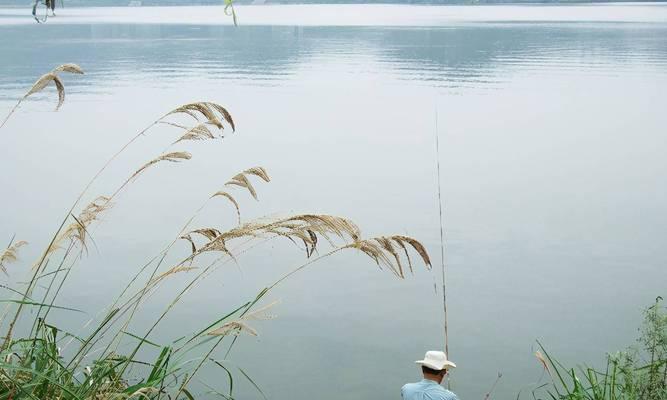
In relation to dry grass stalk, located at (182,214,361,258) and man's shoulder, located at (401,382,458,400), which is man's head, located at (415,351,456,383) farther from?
dry grass stalk, located at (182,214,361,258)

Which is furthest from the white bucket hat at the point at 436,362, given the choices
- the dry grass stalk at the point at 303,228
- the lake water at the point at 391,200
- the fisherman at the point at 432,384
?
the lake water at the point at 391,200

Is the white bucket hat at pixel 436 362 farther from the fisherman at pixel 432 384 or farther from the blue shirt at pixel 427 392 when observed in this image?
the blue shirt at pixel 427 392

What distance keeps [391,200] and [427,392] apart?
8.96 m

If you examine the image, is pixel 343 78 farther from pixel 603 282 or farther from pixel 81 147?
pixel 603 282

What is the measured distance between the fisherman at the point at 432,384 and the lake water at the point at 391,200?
2.12 m

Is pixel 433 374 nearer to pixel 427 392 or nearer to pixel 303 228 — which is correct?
pixel 427 392

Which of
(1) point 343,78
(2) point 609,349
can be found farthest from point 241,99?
(2) point 609,349

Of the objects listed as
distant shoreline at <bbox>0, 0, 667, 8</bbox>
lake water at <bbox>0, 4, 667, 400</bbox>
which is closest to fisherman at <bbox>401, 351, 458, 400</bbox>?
lake water at <bbox>0, 4, 667, 400</bbox>

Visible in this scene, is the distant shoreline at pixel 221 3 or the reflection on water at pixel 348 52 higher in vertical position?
the reflection on water at pixel 348 52

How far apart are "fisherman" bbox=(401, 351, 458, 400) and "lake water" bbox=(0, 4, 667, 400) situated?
2.12m

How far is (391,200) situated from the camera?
14.2 metres

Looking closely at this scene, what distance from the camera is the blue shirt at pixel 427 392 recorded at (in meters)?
5.27

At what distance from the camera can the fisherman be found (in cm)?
529

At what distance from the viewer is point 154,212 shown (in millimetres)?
13461
